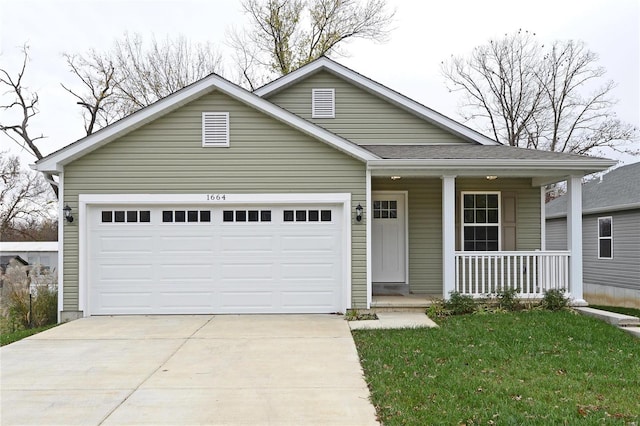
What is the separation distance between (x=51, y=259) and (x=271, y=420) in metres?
18.6

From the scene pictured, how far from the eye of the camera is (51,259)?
19.7 m

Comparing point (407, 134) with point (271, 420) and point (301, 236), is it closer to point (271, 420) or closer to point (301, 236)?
point (301, 236)

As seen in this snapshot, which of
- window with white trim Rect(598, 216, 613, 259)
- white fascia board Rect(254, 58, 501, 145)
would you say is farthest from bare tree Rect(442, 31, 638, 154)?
white fascia board Rect(254, 58, 501, 145)

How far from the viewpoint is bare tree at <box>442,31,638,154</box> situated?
80.5 ft

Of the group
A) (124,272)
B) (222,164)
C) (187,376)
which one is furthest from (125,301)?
(187,376)

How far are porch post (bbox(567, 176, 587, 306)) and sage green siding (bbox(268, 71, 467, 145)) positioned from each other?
2.91 m

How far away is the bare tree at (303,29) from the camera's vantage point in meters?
22.5

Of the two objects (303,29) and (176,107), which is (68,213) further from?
(303,29)

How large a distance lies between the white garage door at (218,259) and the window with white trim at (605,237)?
36.2 ft

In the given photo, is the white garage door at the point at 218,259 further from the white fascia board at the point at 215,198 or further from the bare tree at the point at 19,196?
the bare tree at the point at 19,196

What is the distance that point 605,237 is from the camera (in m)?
16.1

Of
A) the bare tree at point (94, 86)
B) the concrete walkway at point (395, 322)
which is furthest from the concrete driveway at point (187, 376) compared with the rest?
the bare tree at point (94, 86)

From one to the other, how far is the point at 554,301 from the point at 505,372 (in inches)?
169

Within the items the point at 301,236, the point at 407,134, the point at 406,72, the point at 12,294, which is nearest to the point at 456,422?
the point at 301,236
